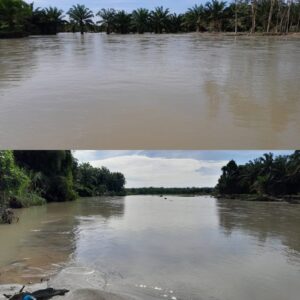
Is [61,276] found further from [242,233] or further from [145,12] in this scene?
[145,12]

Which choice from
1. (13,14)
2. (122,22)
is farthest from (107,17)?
(13,14)

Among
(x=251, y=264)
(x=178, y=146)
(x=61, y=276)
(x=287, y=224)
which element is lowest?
(x=287, y=224)

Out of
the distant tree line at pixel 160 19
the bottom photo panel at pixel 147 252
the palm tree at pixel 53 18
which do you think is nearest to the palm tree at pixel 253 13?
the distant tree line at pixel 160 19

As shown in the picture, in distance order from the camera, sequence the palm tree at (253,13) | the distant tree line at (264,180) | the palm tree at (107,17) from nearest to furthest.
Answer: the distant tree line at (264,180), the palm tree at (107,17), the palm tree at (253,13)

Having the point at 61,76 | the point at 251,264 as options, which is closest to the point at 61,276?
the point at 251,264

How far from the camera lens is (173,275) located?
604 cm

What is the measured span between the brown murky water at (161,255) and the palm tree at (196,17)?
63.4 feet

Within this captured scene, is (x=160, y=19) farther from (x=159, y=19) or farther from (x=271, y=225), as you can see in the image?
(x=271, y=225)

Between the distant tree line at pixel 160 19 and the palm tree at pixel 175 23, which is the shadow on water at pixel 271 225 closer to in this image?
the distant tree line at pixel 160 19

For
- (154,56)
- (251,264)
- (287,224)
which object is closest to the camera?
(251,264)

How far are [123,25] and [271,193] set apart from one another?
14351 millimetres

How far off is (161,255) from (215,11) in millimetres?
25391

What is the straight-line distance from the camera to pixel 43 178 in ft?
62.1

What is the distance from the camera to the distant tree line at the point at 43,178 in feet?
40.8
